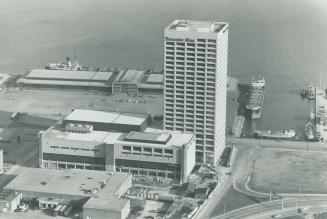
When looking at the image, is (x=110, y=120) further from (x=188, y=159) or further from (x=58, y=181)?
(x=58, y=181)

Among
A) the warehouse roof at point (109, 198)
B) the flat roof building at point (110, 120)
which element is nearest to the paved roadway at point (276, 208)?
the warehouse roof at point (109, 198)

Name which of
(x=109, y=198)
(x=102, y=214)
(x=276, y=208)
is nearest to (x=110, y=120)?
(x=109, y=198)

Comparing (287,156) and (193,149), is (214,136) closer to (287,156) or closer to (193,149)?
(193,149)

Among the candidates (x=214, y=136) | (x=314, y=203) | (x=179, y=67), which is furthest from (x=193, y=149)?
(x=314, y=203)

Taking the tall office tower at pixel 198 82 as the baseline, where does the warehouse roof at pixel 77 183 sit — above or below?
below

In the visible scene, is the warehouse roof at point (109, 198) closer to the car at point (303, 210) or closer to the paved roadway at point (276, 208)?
the paved roadway at point (276, 208)
